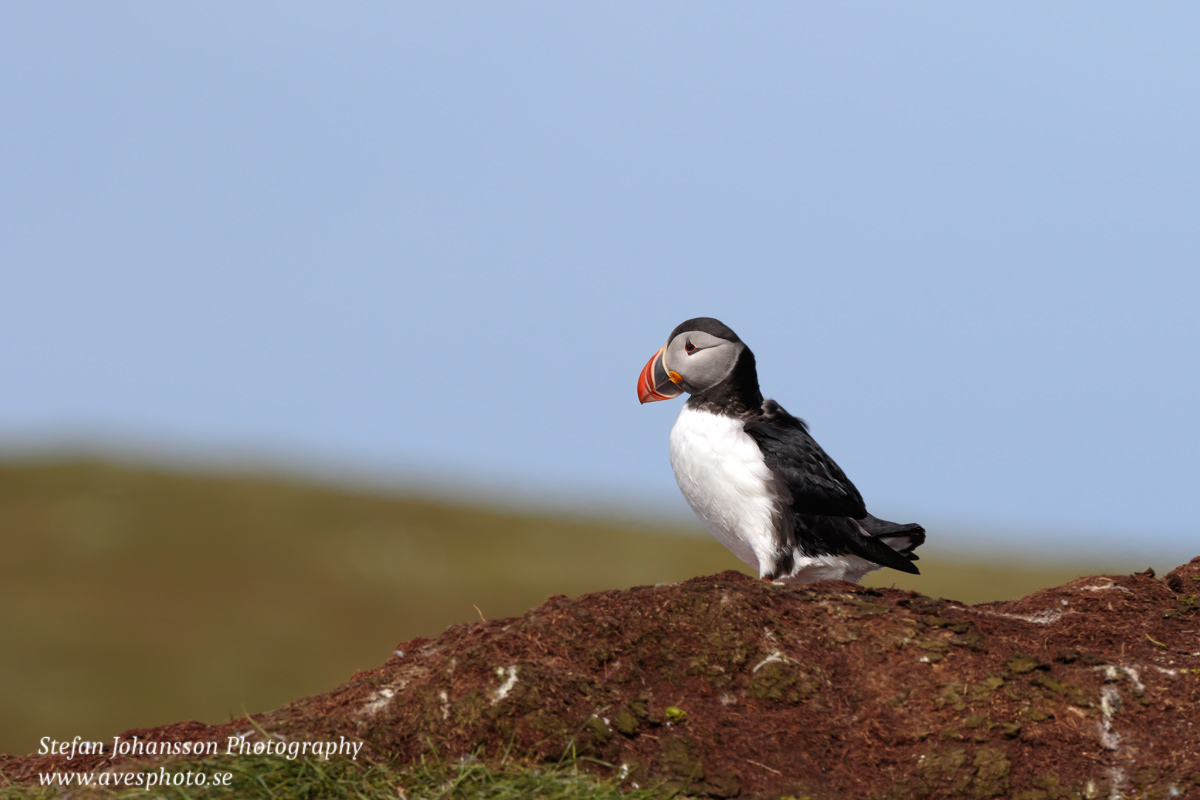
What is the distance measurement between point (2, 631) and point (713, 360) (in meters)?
18.0

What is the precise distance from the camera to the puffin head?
10.5 m

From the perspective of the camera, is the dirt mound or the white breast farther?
the white breast

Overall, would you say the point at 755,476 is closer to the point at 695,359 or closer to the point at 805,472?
the point at 805,472

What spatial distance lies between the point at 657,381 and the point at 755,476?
152 centimetres

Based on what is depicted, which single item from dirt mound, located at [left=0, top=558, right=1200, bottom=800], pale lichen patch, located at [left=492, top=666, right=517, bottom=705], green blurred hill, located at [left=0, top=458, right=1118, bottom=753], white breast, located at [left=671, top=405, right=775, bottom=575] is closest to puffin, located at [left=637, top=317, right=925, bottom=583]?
white breast, located at [left=671, top=405, right=775, bottom=575]

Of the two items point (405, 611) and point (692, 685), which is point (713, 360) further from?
point (405, 611)

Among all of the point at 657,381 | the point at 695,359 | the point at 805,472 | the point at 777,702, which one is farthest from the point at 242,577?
the point at 777,702

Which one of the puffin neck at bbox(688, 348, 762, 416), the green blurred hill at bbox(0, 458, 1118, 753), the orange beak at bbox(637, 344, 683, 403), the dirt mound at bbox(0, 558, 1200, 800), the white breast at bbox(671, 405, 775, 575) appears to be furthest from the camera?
the green blurred hill at bbox(0, 458, 1118, 753)

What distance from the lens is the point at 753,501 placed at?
9969mm

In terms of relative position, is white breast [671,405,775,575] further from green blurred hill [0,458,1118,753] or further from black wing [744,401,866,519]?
green blurred hill [0,458,1118,753]

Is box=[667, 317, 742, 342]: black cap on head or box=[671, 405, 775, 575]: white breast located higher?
box=[667, 317, 742, 342]: black cap on head

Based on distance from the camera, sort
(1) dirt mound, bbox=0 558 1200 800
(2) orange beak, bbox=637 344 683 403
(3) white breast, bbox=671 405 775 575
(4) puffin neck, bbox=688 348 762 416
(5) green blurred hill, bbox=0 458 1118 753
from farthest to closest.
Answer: (5) green blurred hill, bbox=0 458 1118 753
(2) orange beak, bbox=637 344 683 403
(4) puffin neck, bbox=688 348 762 416
(3) white breast, bbox=671 405 775 575
(1) dirt mound, bbox=0 558 1200 800

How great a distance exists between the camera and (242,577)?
24750 mm

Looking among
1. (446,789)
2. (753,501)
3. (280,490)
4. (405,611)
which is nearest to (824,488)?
(753,501)
